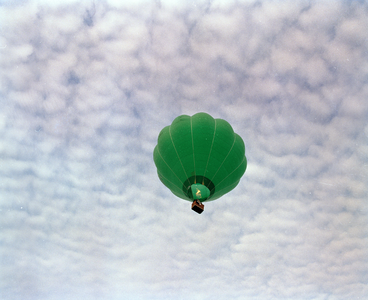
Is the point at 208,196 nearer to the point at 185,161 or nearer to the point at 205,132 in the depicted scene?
the point at 185,161

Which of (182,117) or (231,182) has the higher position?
(182,117)

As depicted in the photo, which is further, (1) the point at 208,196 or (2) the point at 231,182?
(2) the point at 231,182

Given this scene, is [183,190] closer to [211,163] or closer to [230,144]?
[211,163]

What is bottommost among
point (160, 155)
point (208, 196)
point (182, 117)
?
point (208, 196)

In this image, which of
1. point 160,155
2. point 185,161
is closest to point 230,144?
point 185,161
